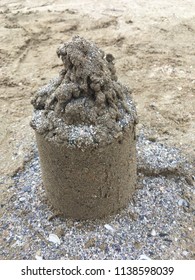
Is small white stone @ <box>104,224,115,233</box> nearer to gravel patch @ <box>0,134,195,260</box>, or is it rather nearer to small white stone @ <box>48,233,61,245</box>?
gravel patch @ <box>0,134,195,260</box>

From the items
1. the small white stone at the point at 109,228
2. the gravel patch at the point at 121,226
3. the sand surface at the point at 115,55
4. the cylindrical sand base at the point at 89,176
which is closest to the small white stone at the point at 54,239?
the gravel patch at the point at 121,226

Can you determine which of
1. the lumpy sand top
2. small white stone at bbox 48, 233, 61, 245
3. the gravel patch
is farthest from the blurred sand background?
the lumpy sand top

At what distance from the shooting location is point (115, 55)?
5.04 m

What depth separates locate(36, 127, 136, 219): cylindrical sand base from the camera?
2320 mm

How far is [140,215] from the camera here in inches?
107

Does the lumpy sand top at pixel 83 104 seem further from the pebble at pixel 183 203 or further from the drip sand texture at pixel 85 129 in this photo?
the pebble at pixel 183 203

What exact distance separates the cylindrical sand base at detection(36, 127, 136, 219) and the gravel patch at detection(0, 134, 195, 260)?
105 millimetres

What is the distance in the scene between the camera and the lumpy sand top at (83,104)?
2221mm

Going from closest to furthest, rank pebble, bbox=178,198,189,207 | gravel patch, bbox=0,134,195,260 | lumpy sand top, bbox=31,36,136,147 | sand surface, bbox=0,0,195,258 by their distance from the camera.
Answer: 1. lumpy sand top, bbox=31,36,136,147
2. gravel patch, bbox=0,134,195,260
3. pebble, bbox=178,198,189,207
4. sand surface, bbox=0,0,195,258

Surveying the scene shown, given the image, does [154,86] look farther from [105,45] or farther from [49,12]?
[49,12]

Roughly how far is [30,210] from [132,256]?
82cm

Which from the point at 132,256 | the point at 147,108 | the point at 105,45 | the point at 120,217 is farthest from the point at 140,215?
the point at 105,45

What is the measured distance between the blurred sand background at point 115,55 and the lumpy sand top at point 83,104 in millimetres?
988

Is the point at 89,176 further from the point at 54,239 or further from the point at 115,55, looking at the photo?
the point at 115,55
